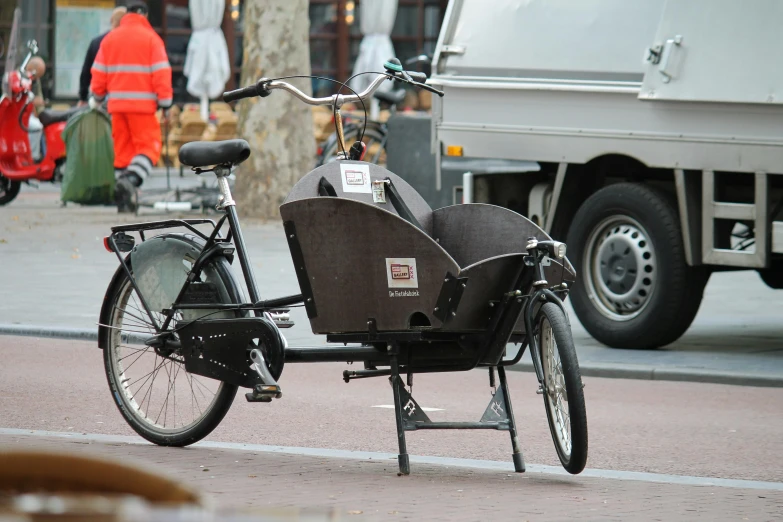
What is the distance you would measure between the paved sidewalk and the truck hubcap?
0.28 m

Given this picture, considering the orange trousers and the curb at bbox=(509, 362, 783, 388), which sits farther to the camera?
the orange trousers

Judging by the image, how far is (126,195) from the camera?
1822 cm

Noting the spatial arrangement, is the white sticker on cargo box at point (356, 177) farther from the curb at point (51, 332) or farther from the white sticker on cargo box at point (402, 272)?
the curb at point (51, 332)

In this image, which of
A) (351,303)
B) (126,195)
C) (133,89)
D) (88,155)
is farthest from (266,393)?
(88,155)

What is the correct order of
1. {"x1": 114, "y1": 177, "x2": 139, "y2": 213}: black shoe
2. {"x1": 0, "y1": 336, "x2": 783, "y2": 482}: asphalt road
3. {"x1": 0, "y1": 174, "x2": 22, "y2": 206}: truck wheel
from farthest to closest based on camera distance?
{"x1": 0, "y1": 174, "x2": 22, "y2": 206}: truck wheel < {"x1": 114, "y1": 177, "x2": 139, "y2": 213}: black shoe < {"x1": 0, "y1": 336, "x2": 783, "y2": 482}: asphalt road

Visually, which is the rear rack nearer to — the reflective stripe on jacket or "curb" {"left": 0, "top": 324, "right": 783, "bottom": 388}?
"curb" {"left": 0, "top": 324, "right": 783, "bottom": 388}

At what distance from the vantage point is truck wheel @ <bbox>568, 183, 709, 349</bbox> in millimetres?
8984

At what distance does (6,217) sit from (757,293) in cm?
976

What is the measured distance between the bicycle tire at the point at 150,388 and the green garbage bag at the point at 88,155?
41.3 feet

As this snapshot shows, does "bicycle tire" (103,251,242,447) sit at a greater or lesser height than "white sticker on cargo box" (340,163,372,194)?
lesser

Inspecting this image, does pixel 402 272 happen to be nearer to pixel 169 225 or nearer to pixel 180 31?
pixel 169 225

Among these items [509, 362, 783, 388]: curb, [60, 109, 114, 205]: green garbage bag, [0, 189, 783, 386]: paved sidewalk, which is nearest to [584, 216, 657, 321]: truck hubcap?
[0, 189, 783, 386]: paved sidewalk

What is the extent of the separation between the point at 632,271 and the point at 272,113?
10419mm

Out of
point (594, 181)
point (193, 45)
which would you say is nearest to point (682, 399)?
point (594, 181)
